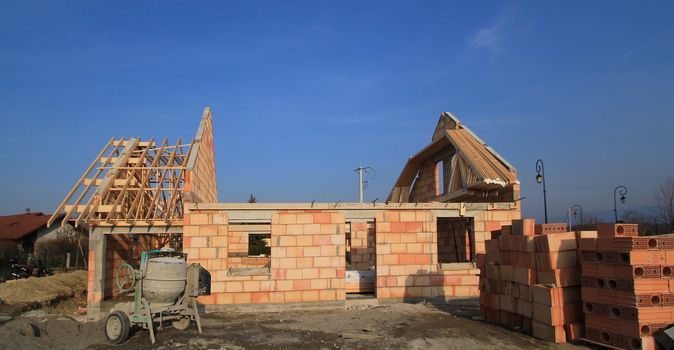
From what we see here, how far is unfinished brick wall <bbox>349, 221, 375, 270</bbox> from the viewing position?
68.6 ft

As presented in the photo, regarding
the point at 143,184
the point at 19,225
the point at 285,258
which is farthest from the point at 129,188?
the point at 19,225

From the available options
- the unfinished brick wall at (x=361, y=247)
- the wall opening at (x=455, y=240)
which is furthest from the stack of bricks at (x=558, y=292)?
the unfinished brick wall at (x=361, y=247)

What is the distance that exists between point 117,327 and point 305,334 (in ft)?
11.7

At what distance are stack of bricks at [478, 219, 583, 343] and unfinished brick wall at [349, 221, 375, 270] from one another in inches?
389

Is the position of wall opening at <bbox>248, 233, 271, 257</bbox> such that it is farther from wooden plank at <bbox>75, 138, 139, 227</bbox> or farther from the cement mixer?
the cement mixer

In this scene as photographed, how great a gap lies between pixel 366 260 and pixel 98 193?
10.9m

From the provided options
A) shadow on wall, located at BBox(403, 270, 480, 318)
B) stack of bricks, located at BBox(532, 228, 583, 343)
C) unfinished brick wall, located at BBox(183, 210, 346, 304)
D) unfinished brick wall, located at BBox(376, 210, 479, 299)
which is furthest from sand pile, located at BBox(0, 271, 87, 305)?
stack of bricks, located at BBox(532, 228, 583, 343)

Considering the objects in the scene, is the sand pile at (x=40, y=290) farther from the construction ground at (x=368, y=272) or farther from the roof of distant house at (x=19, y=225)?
the roof of distant house at (x=19, y=225)

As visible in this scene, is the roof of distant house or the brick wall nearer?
the brick wall

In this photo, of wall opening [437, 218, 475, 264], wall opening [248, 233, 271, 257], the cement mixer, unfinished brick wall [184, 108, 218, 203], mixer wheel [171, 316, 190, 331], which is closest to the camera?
the cement mixer


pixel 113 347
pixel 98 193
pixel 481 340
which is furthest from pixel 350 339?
pixel 98 193

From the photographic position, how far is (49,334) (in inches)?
386

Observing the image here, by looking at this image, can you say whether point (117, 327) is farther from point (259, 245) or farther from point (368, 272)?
point (259, 245)

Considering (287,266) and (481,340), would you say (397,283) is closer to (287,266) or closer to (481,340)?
(287,266)
